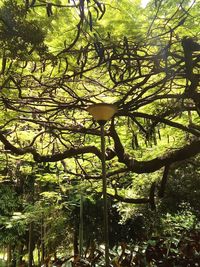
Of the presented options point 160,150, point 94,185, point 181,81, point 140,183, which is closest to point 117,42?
point 181,81

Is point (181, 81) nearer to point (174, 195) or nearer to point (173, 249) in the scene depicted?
point (173, 249)

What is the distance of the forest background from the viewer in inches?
91.4

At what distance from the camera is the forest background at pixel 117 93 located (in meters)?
2.32

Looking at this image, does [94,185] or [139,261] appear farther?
[94,185]

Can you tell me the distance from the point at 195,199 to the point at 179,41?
414cm

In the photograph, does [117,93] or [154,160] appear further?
[117,93]

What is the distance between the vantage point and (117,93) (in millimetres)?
3814

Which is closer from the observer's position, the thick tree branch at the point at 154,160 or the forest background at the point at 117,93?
the forest background at the point at 117,93

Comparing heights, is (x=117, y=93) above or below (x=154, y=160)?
above

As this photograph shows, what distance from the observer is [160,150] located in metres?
4.91

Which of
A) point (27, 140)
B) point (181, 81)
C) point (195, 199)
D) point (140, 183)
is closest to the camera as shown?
point (181, 81)

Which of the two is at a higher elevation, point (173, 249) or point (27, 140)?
point (27, 140)

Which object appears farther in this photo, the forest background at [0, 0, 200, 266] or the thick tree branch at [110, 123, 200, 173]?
the thick tree branch at [110, 123, 200, 173]

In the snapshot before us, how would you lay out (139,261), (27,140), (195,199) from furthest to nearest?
(195,199), (27,140), (139,261)
